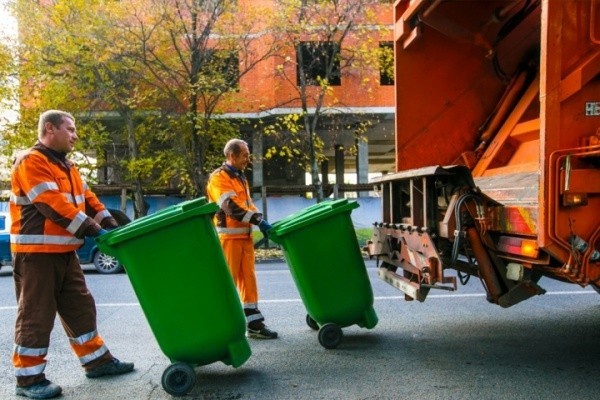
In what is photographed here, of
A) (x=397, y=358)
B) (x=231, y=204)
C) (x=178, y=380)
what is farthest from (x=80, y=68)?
(x=397, y=358)

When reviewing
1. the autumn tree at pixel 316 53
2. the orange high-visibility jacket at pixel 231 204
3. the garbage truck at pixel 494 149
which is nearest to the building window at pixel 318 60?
the autumn tree at pixel 316 53

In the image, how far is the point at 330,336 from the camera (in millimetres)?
3953

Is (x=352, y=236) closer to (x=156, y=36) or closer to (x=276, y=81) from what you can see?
(x=156, y=36)

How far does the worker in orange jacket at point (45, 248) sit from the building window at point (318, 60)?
9339 millimetres

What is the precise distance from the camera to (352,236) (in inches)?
157

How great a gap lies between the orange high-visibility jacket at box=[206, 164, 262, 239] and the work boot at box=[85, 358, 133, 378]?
49.5 inches

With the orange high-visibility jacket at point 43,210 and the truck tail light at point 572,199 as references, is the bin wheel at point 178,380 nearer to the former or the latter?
the orange high-visibility jacket at point 43,210

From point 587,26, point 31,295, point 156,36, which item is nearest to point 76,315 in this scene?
point 31,295

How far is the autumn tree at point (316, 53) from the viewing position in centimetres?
1194

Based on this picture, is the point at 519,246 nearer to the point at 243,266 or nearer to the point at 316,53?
the point at 243,266

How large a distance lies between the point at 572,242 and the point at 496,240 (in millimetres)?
580

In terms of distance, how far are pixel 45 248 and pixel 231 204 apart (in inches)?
56.1

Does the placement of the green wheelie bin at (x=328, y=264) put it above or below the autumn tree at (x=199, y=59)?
below

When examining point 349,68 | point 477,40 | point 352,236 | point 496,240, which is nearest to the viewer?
point 496,240
